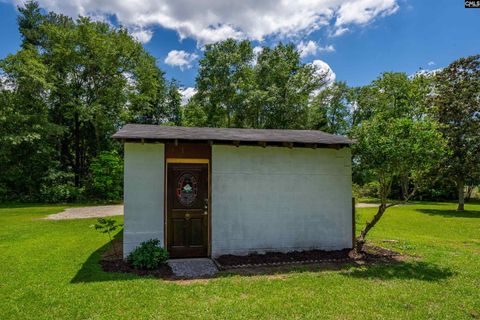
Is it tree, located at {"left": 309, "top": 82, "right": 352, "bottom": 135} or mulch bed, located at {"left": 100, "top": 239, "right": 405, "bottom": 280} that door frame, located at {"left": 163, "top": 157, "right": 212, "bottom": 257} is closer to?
mulch bed, located at {"left": 100, "top": 239, "right": 405, "bottom": 280}

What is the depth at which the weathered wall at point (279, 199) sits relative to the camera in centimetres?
716

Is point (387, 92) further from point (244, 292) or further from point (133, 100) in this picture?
point (244, 292)

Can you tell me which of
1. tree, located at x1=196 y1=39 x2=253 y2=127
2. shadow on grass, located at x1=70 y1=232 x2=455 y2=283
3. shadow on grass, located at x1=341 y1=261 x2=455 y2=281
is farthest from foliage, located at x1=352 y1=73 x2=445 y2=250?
tree, located at x1=196 y1=39 x2=253 y2=127

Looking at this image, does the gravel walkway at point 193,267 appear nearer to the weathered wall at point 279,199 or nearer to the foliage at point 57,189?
the weathered wall at point 279,199

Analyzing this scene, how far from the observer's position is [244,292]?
16.3 ft

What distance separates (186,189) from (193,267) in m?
1.72

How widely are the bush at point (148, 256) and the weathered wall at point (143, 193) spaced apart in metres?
0.28

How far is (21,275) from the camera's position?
5848mm

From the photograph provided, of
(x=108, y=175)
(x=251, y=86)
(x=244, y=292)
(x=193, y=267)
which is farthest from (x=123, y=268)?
(x=251, y=86)

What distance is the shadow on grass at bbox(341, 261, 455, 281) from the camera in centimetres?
577

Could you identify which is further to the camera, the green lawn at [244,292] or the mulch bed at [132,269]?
→ the mulch bed at [132,269]

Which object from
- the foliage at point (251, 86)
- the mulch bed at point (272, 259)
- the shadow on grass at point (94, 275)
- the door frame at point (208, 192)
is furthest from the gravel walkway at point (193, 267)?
the foliage at point (251, 86)

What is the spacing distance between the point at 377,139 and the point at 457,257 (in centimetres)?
354

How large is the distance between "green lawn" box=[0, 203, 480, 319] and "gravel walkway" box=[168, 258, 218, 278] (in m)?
0.52
